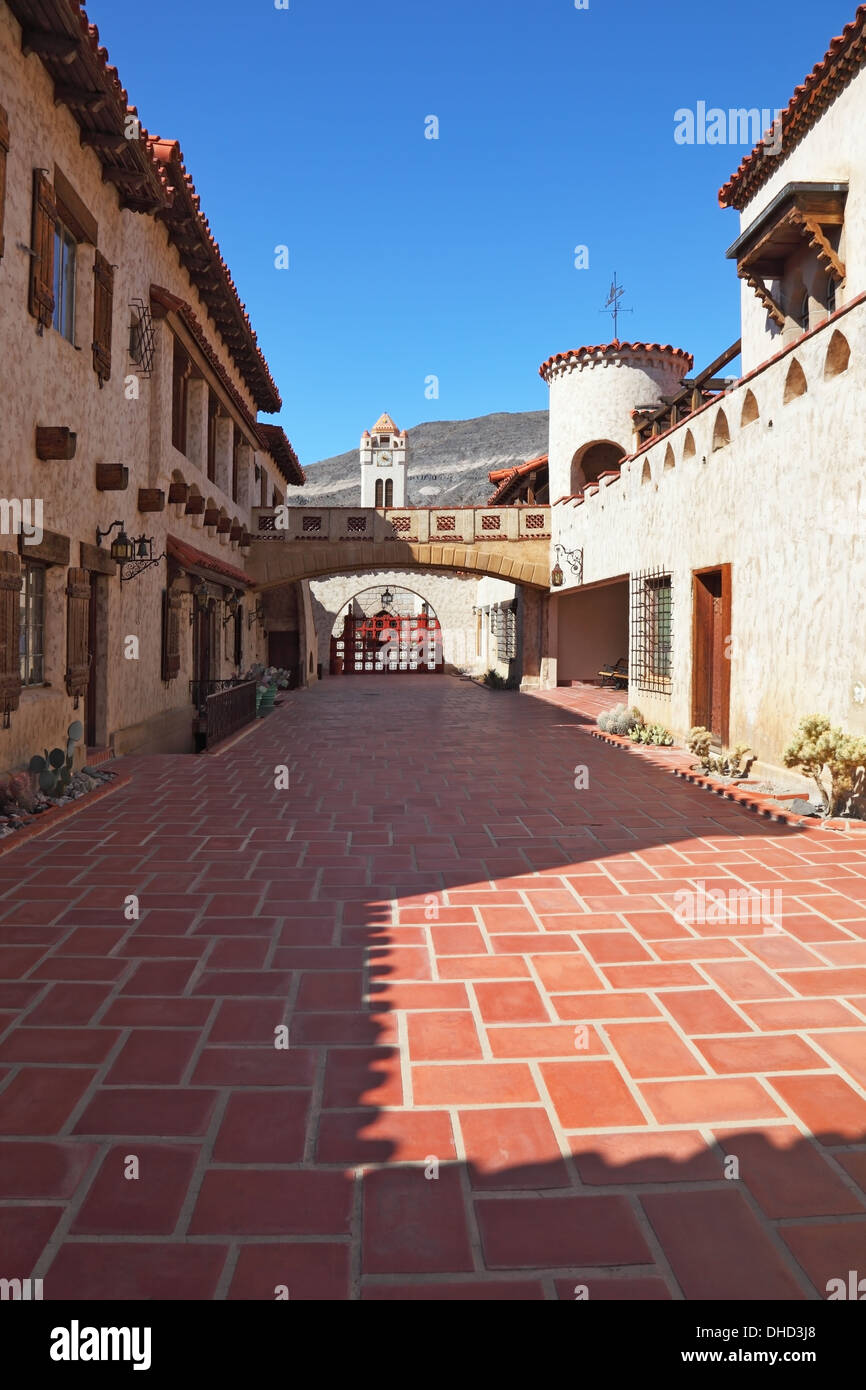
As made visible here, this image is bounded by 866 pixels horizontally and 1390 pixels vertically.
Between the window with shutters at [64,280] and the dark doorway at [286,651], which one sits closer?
the window with shutters at [64,280]

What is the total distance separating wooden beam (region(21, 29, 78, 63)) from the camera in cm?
730

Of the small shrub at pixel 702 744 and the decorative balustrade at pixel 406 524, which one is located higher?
the decorative balustrade at pixel 406 524

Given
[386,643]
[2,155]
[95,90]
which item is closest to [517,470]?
[386,643]

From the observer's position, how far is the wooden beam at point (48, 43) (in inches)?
287

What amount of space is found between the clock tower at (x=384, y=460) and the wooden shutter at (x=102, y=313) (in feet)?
134

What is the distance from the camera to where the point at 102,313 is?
31.6 feet

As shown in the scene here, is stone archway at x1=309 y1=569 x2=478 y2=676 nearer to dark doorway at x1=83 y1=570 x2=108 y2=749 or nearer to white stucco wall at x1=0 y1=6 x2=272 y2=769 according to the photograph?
white stucco wall at x1=0 y1=6 x2=272 y2=769

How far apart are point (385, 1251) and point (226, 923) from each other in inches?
104

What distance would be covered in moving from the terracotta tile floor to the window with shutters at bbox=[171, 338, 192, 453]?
8.76 meters

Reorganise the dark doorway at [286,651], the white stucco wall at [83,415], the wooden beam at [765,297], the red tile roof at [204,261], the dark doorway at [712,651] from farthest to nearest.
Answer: the dark doorway at [286,651]
the wooden beam at [765,297]
the red tile roof at [204,261]
the dark doorway at [712,651]
the white stucco wall at [83,415]

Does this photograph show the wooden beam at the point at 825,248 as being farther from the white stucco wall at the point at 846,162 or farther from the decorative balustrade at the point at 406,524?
the decorative balustrade at the point at 406,524

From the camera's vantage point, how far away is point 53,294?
323 inches

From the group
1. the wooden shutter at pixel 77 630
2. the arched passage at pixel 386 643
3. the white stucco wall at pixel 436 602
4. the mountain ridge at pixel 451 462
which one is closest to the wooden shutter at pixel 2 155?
the wooden shutter at pixel 77 630
